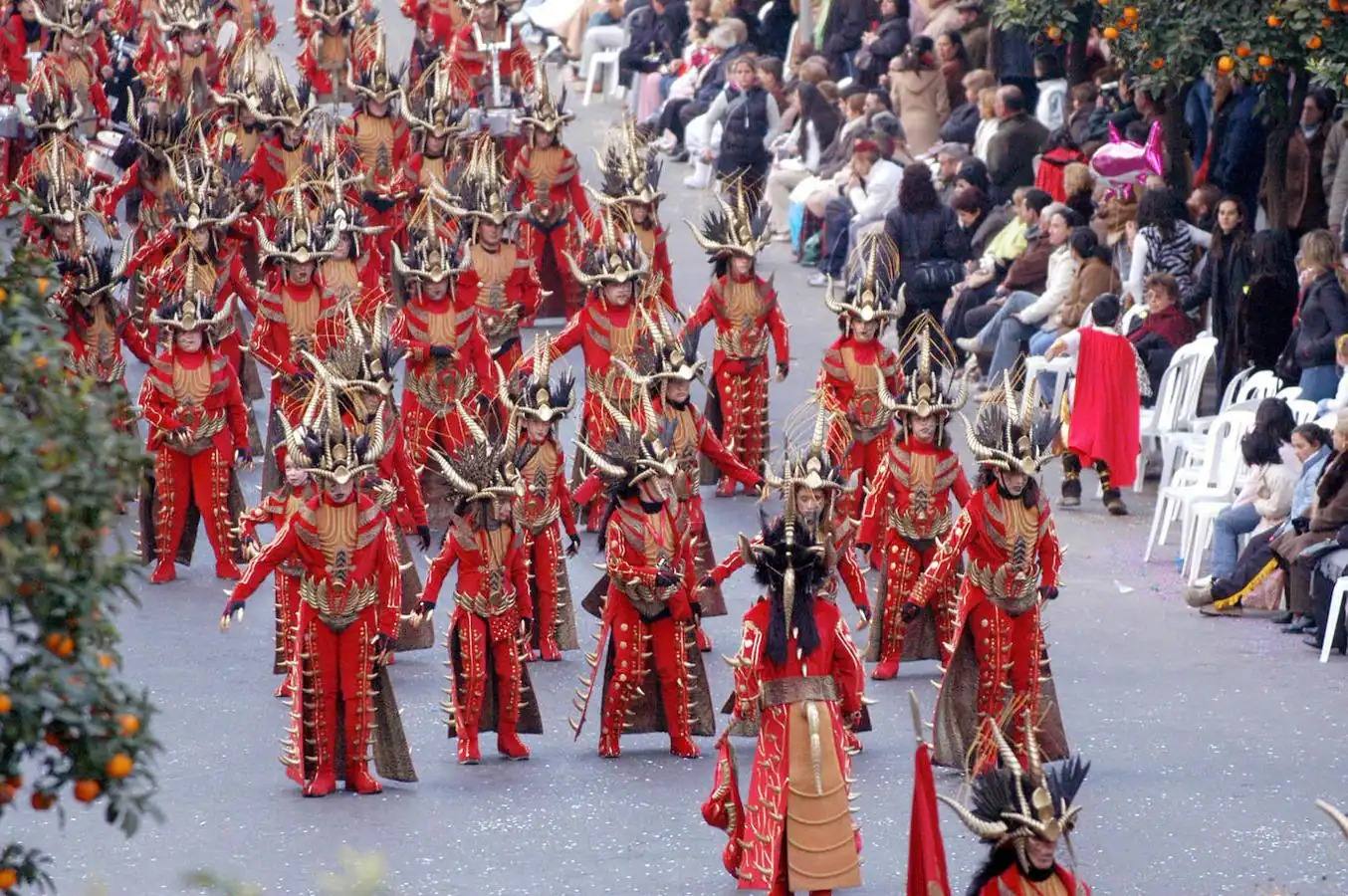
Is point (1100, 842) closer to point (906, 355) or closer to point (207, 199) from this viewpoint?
point (906, 355)

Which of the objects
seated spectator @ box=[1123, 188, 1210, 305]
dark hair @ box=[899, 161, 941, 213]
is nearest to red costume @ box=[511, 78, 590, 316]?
dark hair @ box=[899, 161, 941, 213]

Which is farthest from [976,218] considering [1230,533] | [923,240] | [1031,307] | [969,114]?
[1230,533]

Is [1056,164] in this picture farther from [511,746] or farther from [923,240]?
[511,746]

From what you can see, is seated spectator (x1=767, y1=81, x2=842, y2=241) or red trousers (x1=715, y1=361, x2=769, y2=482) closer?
red trousers (x1=715, y1=361, x2=769, y2=482)

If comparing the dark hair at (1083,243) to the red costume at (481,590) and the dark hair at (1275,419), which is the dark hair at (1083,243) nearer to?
the dark hair at (1275,419)

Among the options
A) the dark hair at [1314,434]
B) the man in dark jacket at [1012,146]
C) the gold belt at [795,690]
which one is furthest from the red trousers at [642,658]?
the man in dark jacket at [1012,146]

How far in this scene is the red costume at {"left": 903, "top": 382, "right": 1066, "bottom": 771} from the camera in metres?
11.8

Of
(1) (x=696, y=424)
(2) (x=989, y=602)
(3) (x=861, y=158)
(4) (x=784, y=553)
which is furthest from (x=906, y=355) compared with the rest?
(4) (x=784, y=553)

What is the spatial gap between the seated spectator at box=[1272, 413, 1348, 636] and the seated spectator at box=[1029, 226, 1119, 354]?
3.64 m

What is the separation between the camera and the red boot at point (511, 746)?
12.3 meters

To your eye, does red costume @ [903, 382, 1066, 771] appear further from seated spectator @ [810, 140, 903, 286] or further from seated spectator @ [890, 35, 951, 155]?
seated spectator @ [890, 35, 951, 155]

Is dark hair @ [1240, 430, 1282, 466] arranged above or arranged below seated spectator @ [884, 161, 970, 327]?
below

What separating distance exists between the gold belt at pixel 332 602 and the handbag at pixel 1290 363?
6.39 m

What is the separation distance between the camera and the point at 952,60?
22141 mm
